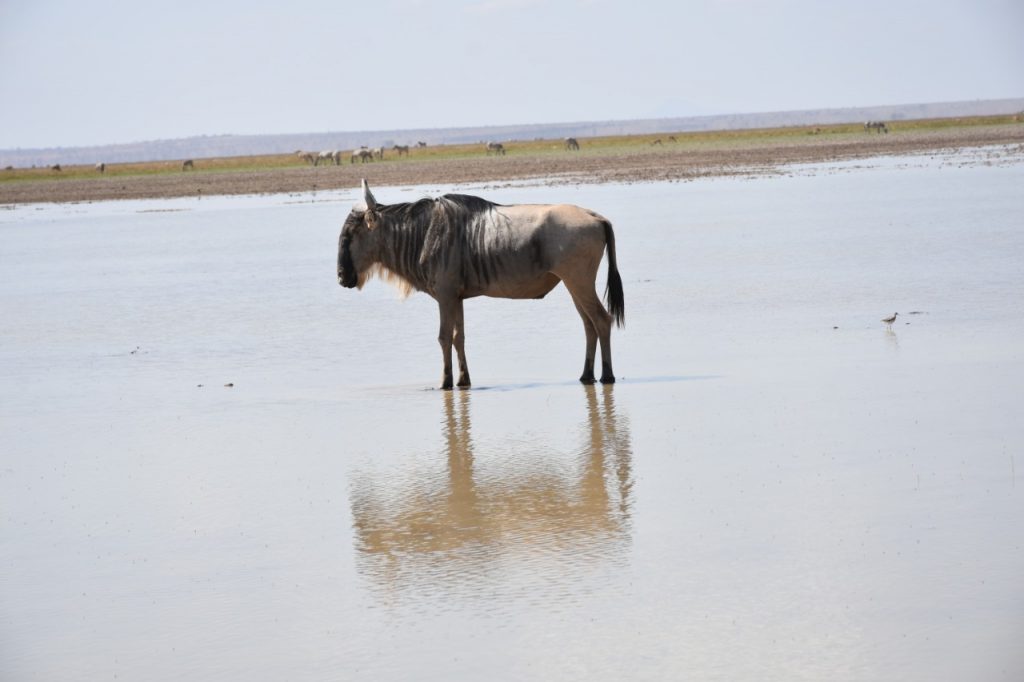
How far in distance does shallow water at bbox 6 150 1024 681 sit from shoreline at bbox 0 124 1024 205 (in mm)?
30486

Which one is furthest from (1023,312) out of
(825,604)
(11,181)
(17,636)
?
(11,181)

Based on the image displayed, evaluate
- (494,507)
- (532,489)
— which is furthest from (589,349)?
(494,507)

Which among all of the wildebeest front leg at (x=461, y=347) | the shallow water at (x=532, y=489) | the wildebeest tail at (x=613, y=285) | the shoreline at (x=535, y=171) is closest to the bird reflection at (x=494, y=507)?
the shallow water at (x=532, y=489)

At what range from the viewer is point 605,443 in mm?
9078

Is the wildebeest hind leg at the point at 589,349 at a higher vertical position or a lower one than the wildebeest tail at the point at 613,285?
lower

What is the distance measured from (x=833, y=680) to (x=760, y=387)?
5.43 meters

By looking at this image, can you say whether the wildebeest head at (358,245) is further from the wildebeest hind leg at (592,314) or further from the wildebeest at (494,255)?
the wildebeest hind leg at (592,314)

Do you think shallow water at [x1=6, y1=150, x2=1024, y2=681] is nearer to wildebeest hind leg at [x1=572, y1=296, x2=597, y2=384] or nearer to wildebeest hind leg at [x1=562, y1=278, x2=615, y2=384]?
wildebeest hind leg at [x1=572, y1=296, x2=597, y2=384]

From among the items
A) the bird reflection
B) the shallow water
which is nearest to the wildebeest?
the shallow water

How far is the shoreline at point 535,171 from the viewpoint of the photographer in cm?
4950

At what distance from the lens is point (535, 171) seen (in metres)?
54.9

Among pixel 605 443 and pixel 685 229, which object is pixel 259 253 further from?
pixel 605 443

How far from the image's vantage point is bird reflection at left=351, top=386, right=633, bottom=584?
6742mm

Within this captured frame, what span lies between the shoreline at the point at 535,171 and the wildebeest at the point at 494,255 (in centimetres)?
3246
